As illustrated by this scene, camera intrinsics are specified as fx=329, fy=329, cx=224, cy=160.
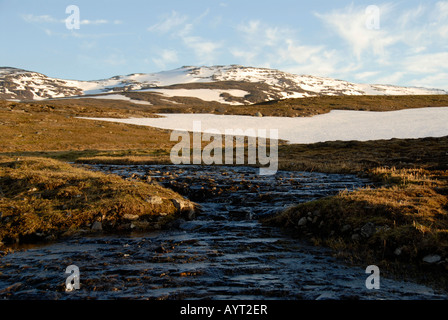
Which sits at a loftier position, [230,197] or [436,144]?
[436,144]

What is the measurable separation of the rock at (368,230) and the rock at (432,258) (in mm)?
1944

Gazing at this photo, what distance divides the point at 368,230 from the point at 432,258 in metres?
2.25

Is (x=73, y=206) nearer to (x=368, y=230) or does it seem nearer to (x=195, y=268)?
(x=195, y=268)

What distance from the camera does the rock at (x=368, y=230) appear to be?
10.6 metres

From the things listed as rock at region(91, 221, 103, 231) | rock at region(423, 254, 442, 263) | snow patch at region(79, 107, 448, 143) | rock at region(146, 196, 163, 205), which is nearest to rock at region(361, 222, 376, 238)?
rock at region(423, 254, 442, 263)

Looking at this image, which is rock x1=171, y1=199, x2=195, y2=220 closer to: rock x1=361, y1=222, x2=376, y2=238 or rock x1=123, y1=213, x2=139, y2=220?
rock x1=123, y1=213, x2=139, y2=220

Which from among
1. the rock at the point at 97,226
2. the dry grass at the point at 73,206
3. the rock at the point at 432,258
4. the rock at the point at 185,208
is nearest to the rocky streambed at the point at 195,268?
the rock at the point at 185,208

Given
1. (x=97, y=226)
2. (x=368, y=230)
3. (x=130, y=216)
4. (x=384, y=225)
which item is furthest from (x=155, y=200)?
(x=384, y=225)

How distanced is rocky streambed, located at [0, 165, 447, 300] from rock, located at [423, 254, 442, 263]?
4.23 feet

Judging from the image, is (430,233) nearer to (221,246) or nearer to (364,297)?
(364,297)

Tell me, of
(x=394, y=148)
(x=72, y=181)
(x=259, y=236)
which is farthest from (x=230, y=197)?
(x=394, y=148)

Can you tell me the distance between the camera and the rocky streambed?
7422mm

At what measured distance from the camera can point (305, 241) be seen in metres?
11.5

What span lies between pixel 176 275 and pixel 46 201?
906cm
